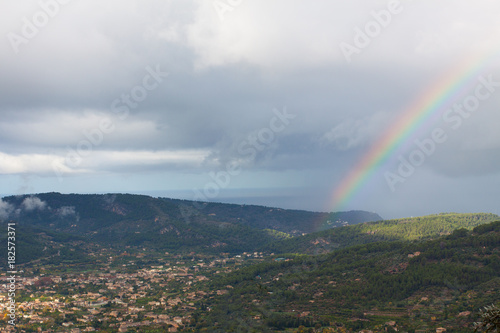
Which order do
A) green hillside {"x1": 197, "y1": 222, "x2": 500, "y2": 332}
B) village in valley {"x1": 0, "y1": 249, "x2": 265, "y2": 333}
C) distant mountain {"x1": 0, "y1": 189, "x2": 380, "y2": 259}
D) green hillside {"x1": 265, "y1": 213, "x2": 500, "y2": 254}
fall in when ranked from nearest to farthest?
green hillside {"x1": 197, "y1": 222, "x2": 500, "y2": 332} < village in valley {"x1": 0, "y1": 249, "x2": 265, "y2": 333} < green hillside {"x1": 265, "y1": 213, "x2": 500, "y2": 254} < distant mountain {"x1": 0, "y1": 189, "x2": 380, "y2": 259}

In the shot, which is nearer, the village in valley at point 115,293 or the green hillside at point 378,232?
the village in valley at point 115,293

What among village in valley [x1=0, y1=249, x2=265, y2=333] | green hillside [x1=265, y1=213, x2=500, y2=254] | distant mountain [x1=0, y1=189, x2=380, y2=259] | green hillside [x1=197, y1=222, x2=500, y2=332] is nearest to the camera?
green hillside [x1=197, y1=222, x2=500, y2=332]

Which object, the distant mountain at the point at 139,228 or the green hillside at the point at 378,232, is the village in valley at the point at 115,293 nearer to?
the green hillside at the point at 378,232

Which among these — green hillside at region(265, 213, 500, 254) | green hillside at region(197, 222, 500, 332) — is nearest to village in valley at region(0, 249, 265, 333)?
green hillside at region(197, 222, 500, 332)

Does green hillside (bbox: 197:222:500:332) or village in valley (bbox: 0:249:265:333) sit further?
village in valley (bbox: 0:249:265:333)

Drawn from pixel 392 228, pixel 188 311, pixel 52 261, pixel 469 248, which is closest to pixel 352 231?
pixel 392 228

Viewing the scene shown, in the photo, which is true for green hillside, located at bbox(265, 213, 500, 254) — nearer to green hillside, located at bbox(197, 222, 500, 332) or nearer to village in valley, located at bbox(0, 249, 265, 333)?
village in valley, located at bbox(0, 249, 265, 333)

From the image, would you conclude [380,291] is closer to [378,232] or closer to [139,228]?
[378,232]

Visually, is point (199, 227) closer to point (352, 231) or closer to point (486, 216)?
point (352, 231)

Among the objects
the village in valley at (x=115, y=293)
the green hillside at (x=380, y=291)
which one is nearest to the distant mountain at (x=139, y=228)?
the village in valley at (x=115, y=293)
